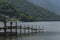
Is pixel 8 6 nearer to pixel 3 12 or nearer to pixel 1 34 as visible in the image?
pixel 3 12

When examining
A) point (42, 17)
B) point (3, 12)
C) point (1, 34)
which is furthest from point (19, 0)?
point (1, 34)

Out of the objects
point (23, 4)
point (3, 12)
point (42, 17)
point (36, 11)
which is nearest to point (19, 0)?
point (23, 4)

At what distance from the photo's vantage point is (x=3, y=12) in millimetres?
87625

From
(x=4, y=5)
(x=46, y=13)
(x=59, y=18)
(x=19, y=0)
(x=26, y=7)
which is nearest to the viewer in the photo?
(x=4, y=5)

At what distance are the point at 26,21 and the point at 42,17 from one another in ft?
122

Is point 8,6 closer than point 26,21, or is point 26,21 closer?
point 8,6

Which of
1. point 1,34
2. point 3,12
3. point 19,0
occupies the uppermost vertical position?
point 19,0

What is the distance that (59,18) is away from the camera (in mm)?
173125

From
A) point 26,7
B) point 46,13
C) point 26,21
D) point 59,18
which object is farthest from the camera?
point 59,18

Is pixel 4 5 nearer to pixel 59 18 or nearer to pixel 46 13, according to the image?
pixel 46 13

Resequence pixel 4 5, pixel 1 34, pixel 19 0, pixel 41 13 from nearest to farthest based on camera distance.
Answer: pixel 1 34, pixel 4 5, pixel 19 0, pixel 41 13

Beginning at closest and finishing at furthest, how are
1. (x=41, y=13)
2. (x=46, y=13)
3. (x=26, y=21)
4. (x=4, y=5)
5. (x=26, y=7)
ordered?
(x=4, y=5) < (x=26, y=21) < (x=26, y=7) < (x=41, y=13) < (x=46, y=13)

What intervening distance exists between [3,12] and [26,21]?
27660mm

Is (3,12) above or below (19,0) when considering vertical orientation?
below
